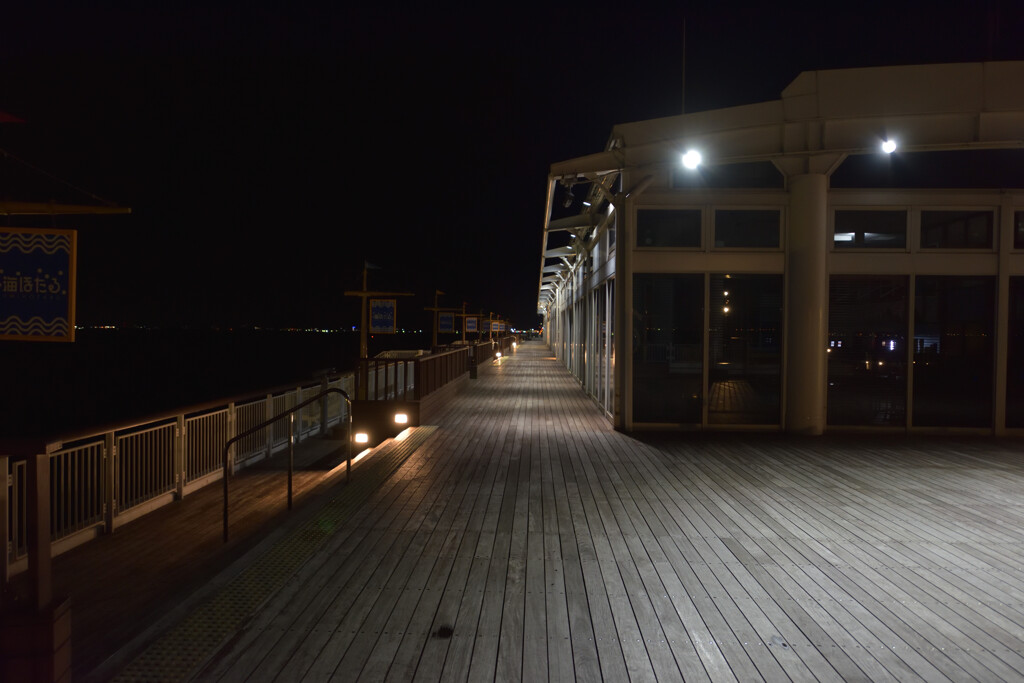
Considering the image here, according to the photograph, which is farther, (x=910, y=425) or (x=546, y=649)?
(x=910, y=425)

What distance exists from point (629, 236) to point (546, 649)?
6741mm

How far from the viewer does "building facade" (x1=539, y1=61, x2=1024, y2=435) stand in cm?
852

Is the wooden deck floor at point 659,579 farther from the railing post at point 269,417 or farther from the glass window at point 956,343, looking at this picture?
the railing post at point 269,417

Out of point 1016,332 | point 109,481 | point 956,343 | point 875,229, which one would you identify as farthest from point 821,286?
point 109,481

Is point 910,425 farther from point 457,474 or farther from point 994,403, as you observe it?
point 457,474

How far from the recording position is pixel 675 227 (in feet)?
28.9

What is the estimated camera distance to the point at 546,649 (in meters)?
2.94

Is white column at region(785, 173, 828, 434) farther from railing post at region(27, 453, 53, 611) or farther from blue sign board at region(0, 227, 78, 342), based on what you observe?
railing post at region(27, 453, 53, 611)

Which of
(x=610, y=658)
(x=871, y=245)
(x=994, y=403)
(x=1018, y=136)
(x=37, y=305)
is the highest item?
(x=1018, y=136)

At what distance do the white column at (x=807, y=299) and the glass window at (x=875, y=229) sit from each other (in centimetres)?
42

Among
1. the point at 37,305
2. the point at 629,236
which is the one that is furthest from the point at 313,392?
the point at 37,305

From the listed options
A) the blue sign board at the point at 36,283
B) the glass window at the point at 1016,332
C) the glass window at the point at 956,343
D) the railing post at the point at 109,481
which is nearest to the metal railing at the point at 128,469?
the railing post at the point at 109,481

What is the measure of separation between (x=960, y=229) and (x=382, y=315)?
391 inches

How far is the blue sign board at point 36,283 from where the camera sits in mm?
3258
